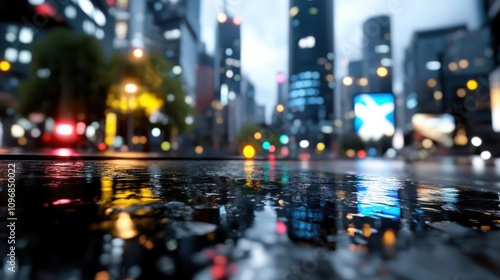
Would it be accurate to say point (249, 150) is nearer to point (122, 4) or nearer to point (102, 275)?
point (102, 275)

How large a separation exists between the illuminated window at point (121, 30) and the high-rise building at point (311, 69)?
313 feet

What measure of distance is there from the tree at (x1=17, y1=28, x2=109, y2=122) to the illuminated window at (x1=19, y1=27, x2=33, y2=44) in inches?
1488

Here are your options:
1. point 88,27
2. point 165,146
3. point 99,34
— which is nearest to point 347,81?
point 165,146

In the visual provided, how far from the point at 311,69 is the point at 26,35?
5424 inches

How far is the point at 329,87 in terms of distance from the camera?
163750 mm

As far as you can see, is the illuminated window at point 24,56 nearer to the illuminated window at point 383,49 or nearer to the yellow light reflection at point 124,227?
the yellow light reflection at point 124,227

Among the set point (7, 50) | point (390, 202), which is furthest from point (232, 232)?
point (7, 50)

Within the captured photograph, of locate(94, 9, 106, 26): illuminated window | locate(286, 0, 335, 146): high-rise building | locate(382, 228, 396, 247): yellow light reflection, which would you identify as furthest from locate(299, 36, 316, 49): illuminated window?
locate(382, 228, 396, 247): yellow light reflection

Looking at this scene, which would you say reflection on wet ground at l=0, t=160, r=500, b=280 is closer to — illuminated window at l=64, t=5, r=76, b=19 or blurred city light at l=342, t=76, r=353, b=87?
blurred city light at l=342, t=76, r=353, b=87

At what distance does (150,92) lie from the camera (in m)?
30.5

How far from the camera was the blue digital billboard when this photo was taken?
2252 centimetres

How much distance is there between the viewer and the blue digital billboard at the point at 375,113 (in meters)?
22.5

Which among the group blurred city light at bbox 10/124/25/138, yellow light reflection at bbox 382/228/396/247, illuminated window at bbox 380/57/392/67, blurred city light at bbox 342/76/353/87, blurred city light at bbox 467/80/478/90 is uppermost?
illuminated window at bbox 380/57/392/67

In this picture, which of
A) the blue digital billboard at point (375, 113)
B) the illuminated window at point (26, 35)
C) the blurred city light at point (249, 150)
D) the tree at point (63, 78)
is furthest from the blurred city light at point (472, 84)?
the illuminated window at point (26, 35)
